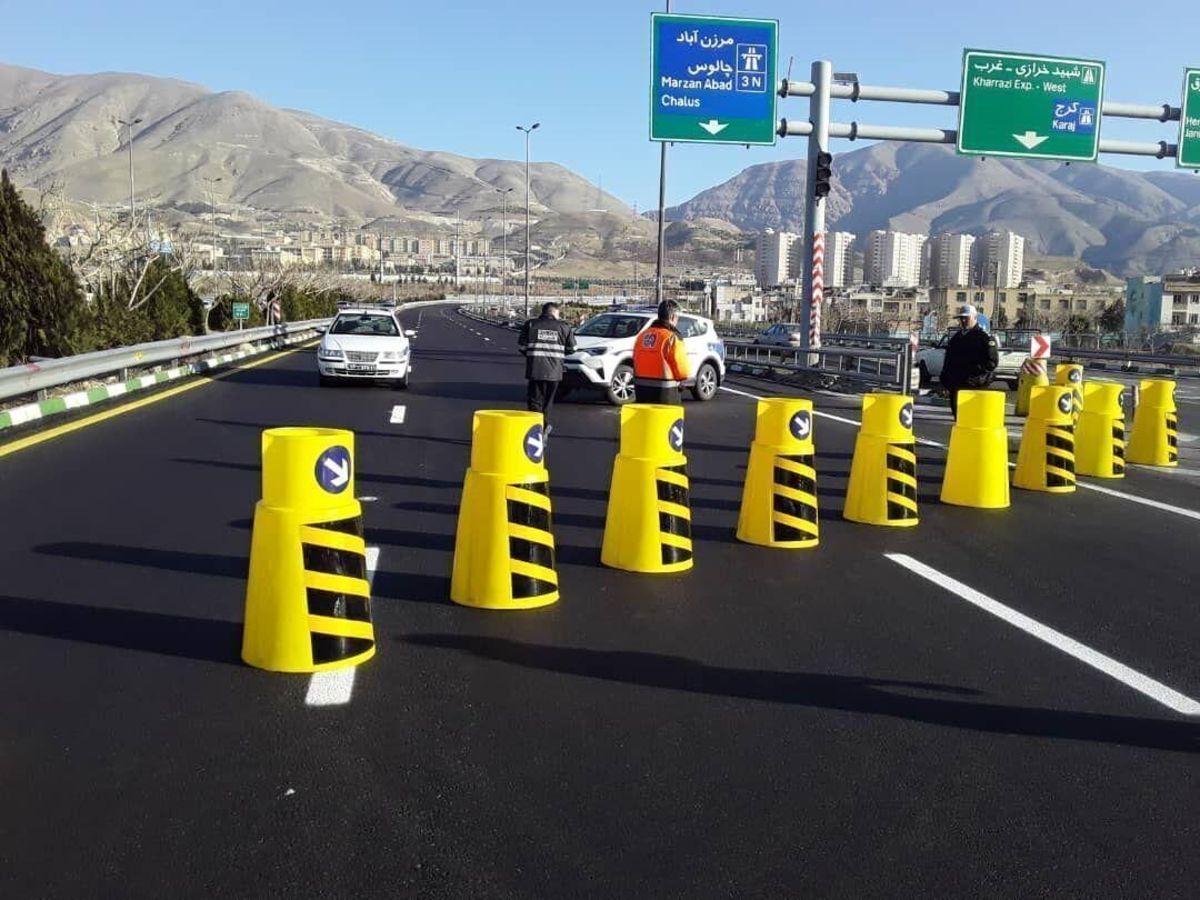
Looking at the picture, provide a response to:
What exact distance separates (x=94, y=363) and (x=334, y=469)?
1336 centimetres

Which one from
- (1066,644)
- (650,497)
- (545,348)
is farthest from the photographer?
(545,348)

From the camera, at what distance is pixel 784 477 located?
7.90m

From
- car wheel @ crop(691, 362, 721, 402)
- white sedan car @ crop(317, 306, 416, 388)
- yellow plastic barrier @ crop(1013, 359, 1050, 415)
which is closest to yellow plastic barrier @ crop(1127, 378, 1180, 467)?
yellow plastic barrier @ crop(1013, 359, 1050, 415)

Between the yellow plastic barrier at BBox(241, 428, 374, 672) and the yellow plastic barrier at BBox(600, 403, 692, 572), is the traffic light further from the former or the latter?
the yellow plastic barrier at BBox(241, 428, 374, 672)

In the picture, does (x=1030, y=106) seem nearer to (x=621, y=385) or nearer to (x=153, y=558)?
(x=621, y=385)

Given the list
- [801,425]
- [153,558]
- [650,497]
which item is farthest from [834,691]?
[153,558]

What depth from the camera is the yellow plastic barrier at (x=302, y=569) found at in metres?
4.97

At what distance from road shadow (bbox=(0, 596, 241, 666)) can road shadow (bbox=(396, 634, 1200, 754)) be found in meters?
0.93

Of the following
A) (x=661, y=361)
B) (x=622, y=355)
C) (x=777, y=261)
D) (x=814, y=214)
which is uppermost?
(x=777, y=261)

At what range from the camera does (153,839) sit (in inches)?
135

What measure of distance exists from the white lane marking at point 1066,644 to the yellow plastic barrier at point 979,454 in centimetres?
242

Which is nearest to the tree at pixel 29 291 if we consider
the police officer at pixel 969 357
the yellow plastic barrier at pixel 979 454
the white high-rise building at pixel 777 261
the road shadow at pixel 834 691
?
the police officer at pixel 969 357

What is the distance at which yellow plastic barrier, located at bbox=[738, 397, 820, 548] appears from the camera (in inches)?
309

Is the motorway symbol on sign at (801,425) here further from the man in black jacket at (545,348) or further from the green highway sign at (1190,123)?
the green highway sign at (1190,123)
